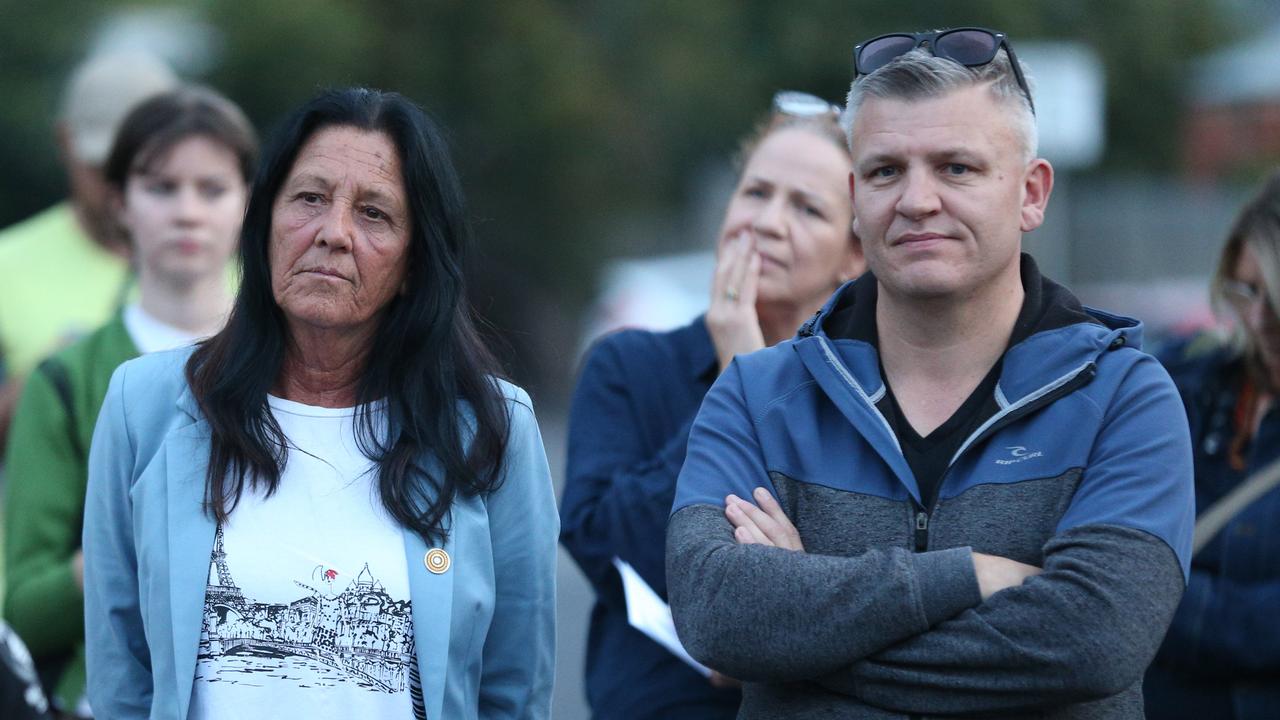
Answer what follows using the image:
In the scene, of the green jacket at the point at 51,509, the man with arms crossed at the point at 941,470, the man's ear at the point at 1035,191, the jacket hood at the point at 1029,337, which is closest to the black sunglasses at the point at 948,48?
the man with arms crossed at the point at 941,470

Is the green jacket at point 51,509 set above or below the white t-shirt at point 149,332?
below

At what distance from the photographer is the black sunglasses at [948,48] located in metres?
3.13

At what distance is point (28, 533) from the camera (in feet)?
13.0

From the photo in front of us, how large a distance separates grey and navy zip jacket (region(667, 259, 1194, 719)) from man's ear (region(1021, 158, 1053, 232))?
14 centimetres

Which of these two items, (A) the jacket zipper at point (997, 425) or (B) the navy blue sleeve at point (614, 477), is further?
(B) the navy blue sleeve at point (614, 477)

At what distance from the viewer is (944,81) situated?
122 inches

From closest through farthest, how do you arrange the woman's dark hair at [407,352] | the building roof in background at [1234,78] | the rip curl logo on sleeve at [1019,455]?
the rip curl logo on sleeve at [1019,455] < the woman's dark hair at [407,352] < the building roof in background at [1234,78]

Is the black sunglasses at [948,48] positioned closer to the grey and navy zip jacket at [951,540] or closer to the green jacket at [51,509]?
the grey and navy zip jacket at [951,540]

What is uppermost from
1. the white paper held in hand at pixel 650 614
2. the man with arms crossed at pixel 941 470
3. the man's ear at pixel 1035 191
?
the man's ear at pixel 1035 191

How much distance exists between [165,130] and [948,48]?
2.35 metres

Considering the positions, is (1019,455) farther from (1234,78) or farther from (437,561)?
(1234,78)

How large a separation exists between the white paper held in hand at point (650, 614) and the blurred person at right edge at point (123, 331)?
3.67ft

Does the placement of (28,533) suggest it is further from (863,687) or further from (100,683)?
(863,687)

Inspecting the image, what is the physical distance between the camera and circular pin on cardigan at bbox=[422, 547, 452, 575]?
10.3 feet
